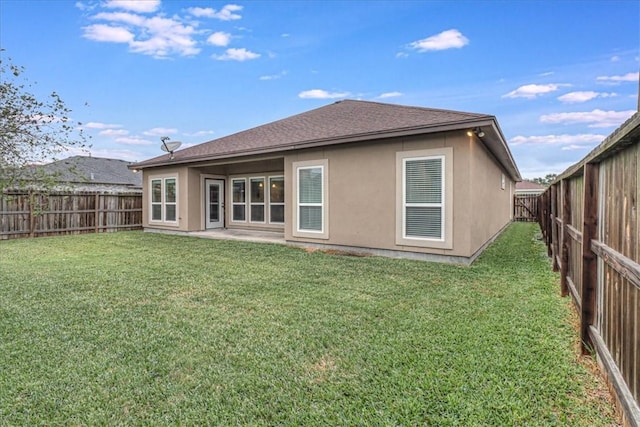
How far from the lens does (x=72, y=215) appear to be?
12898 mm

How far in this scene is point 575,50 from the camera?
1120cm

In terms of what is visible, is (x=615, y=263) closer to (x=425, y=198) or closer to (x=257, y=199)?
(x=425, y=198)

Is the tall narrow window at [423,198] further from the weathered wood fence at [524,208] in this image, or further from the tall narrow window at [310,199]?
the weathered wood fence at [524,208]

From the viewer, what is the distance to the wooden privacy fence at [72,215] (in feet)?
37.8

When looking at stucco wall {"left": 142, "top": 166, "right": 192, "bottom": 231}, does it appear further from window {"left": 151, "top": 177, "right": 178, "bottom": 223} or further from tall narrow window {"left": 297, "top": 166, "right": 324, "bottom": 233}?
tall narrow window {"left": 297, "top": 166, "right": 324, "bottom": 233}

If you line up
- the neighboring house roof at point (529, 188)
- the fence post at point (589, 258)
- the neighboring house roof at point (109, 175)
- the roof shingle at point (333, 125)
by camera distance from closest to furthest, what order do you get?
the fence post at point (589, 258), the roof shingle at point (333, 125), the neighboring house roof at point (109, 175), the neighboring house roof at point (529, 188)

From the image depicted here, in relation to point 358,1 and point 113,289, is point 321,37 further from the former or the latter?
point 113,289

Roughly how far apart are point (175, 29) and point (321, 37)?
4978mm

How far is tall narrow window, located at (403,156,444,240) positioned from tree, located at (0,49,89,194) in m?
6.22

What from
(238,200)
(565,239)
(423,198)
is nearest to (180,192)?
(238,200)

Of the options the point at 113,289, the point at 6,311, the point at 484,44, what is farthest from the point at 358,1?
the point at 6,311

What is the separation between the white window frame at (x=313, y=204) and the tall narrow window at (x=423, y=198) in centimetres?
208

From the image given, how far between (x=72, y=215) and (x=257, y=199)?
710cm

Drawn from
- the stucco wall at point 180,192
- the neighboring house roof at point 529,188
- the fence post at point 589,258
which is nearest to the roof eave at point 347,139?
the stucco wall at point 180,192
